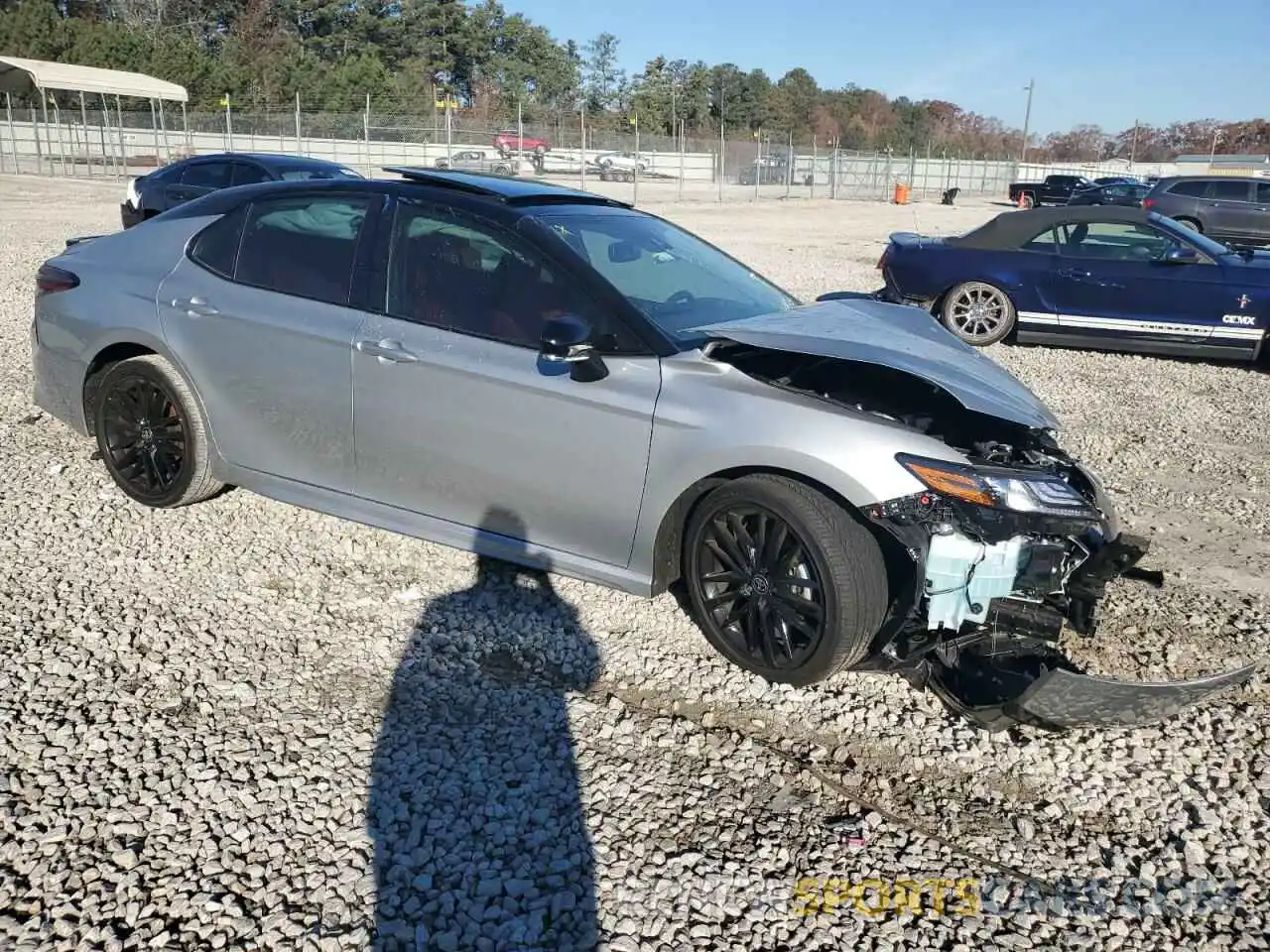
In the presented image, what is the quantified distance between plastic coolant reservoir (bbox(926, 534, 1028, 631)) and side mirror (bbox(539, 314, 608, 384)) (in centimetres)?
127

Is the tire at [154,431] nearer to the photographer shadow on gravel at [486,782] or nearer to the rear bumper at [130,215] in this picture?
the photographer shadow on gravel at [486,782]

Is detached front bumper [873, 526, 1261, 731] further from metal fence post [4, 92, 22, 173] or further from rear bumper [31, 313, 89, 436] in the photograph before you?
metal fence post [4, 92, 22, 173]

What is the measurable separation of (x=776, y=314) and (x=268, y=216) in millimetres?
2232

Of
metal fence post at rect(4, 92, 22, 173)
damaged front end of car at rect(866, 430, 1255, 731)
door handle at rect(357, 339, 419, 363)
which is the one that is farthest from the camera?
metal fence post at rect(4, 92, 22, 173)

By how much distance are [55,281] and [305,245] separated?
1564 mm

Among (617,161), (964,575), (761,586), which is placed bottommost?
(761,586)

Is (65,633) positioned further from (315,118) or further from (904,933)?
(315,118)

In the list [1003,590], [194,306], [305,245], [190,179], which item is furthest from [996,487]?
[190,179]

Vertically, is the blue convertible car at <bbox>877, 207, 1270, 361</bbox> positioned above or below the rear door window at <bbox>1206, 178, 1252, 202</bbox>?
below

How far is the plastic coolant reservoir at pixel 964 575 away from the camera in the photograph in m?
3.13

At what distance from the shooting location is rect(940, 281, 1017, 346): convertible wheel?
984cm

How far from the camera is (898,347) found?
3654 mm

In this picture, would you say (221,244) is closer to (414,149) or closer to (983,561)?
(983,561)

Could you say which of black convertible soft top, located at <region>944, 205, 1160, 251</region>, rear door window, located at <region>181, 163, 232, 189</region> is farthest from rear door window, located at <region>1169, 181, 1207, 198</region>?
rear door window, located at <region>181, 163, 232, 189</region>
